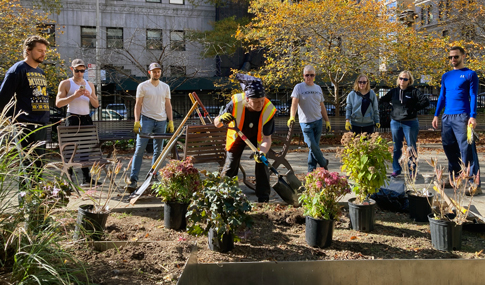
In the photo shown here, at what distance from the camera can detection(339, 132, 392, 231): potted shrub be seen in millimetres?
4500

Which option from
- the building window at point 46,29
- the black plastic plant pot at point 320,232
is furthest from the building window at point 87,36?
the black plastic plant pot at point 320,232

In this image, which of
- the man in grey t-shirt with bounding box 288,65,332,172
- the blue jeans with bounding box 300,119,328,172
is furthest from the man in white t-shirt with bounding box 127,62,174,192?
the blue jeans with bounding box 300,119,328,172

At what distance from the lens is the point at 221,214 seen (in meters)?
3.64

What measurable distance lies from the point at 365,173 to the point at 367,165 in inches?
3.6

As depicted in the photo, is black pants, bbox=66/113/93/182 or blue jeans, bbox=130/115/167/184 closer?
blue jeans, bbox=130/115/167/184

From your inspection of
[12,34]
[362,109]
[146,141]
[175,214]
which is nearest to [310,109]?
[362,109]

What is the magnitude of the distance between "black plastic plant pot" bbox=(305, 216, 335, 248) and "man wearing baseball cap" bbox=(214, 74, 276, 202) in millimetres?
1336

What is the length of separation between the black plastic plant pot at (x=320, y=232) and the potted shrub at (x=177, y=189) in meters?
1.21

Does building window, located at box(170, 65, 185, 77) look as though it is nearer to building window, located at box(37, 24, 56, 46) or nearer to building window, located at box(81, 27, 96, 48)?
building window, located at box(37, 24, 56, 46)

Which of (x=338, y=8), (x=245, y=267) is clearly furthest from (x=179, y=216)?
(x=338, y=8)

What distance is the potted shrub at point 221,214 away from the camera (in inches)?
142

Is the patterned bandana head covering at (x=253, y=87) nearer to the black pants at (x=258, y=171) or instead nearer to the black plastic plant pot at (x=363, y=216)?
the black pants at (x=258, y=171)

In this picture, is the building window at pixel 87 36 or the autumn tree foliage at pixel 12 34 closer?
the autumn tree foliage at pixel 12 34

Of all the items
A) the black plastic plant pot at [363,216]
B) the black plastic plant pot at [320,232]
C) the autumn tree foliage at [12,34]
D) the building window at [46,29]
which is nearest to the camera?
the black plastic plant pot at [320,232]
